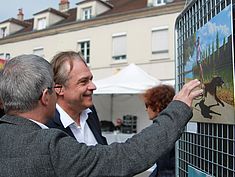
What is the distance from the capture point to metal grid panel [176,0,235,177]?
1.07m

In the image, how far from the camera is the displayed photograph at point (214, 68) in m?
1.03

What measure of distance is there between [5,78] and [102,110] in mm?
12646

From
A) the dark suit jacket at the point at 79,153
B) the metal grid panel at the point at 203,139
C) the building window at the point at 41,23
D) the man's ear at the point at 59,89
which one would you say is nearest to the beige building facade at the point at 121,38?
the building window at the point at 41,23

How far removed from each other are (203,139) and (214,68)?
10.4 inches

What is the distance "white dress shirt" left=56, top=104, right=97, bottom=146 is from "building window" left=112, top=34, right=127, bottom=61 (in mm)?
13284

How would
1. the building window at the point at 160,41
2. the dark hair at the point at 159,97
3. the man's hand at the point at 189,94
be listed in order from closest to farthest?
the man's hand at the point at 189,94 → the dark hair at the point at 159,97 → the building window at the point at 160,41

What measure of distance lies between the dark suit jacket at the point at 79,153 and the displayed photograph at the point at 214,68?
11 centimetres

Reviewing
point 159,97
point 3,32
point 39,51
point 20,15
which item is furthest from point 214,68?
point 20,15

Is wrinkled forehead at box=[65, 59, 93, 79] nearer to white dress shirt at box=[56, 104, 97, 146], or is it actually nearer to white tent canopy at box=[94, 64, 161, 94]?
white dress shirt at box=[56, 104, 97, 146]

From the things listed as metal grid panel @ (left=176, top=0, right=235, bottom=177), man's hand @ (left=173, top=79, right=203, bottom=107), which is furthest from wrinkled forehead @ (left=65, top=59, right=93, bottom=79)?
man's hand @ (left=173, top=79, right=203, bottom=107)

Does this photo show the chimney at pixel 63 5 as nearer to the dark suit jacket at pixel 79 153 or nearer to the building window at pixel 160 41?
the building window at pixel 160 41

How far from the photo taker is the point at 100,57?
51.7 feet

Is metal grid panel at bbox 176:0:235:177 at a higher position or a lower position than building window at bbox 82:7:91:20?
lower

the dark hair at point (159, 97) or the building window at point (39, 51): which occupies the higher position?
the building window at point (39, 51)
